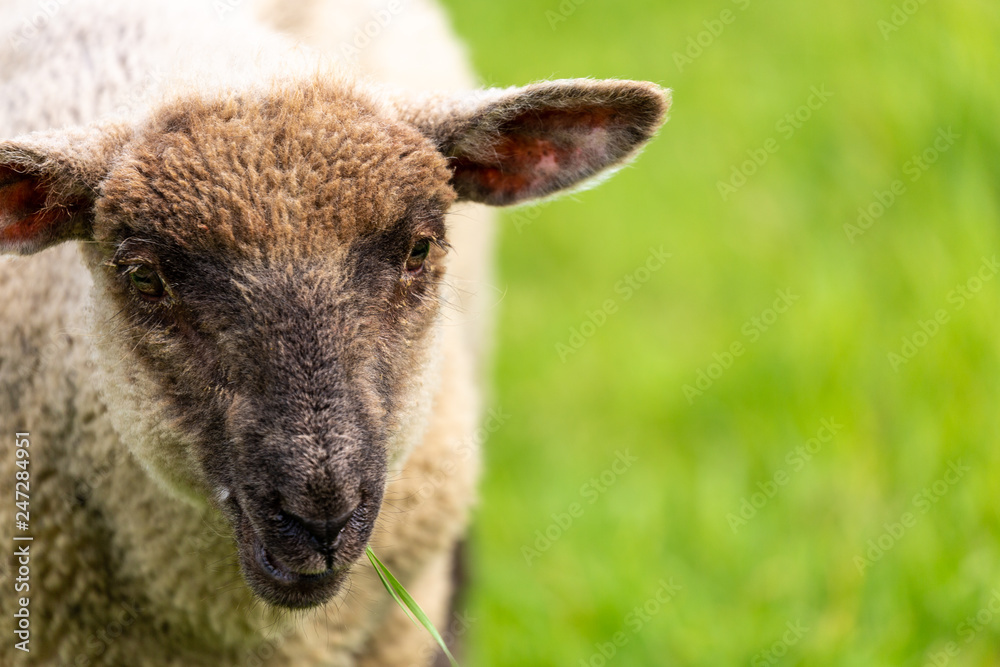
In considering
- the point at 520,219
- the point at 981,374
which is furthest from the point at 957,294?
the point at 520,219

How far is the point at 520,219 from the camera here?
25.5ft

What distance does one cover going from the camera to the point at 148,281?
2.84m

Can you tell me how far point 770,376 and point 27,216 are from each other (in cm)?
356

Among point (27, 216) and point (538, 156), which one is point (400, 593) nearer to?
point (538, 156)

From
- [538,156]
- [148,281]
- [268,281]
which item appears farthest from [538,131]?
[148,281]

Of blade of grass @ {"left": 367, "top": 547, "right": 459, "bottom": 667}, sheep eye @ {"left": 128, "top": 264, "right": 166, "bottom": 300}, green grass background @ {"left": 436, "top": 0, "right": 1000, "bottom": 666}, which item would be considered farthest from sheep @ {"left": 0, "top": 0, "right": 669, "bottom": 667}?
green grass background @ {"left": 436, "top": 0, "right": 1000, "bottom": 666}

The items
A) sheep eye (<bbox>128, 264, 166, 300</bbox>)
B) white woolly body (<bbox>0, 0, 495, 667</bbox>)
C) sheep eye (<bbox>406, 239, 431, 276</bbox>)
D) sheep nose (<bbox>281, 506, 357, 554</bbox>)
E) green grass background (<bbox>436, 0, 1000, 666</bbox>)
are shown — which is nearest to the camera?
sheep nose (<bbox>281, 506, 357, 554</bbox>)

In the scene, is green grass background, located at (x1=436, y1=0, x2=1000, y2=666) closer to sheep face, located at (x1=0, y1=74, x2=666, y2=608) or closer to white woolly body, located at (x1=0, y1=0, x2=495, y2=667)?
white woolly body, located at (x1=0, y1=0, x2=495, y2=667)

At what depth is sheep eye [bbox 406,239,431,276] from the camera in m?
2.99

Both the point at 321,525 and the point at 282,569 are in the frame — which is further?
the point at 282,569

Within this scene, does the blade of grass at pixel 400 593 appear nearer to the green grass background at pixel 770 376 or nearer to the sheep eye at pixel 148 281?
the sheep eye at pixel 148 281

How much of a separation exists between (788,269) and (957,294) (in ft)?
4.23

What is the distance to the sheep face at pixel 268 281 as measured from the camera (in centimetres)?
268

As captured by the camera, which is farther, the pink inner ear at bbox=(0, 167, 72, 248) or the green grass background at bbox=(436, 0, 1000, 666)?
the green grass background at bbox=(436, 0, 1000, 666)
